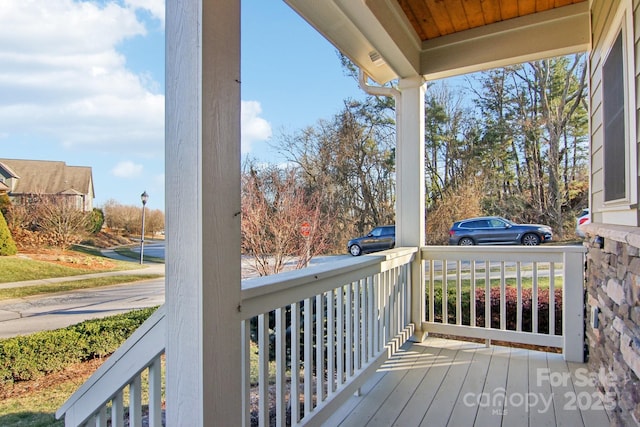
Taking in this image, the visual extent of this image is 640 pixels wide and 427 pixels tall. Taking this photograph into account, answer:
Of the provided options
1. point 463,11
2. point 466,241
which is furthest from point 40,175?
point 466,241

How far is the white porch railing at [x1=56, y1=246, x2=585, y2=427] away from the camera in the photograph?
1.13m

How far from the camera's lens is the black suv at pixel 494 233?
428 centimetres

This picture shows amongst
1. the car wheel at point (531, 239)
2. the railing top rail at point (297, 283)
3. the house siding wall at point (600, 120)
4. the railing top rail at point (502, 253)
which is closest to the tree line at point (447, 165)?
the car wheel at point (531, 239)

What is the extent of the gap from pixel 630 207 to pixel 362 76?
2.20 meters

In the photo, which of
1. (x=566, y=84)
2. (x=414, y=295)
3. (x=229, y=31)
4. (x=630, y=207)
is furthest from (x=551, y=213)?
(x=229, y=31)

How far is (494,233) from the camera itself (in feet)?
14.4

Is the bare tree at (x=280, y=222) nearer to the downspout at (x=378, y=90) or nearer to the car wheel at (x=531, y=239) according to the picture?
the downspout at (x=378, y=90)

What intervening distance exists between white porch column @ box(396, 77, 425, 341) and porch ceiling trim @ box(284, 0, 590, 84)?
226mm

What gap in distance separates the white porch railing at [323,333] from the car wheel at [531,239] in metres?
1.00

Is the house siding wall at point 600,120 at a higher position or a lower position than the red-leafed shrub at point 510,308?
higher

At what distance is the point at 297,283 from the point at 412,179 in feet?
6.76

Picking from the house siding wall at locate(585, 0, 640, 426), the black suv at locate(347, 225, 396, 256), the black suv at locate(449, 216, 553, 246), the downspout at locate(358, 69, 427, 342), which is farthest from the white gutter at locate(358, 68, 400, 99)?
the black suv at locate(449, 216, 553, 246)

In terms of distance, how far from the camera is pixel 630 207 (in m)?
1.71

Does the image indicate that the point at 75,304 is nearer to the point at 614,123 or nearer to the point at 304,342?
the point at 304,342
